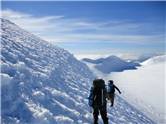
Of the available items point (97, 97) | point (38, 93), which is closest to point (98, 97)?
point (97, 97)

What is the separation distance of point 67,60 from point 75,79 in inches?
309

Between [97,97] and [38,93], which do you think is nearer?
[97,97]

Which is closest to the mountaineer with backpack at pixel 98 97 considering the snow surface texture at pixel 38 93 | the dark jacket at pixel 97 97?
the dark jacket at pixel 97 97

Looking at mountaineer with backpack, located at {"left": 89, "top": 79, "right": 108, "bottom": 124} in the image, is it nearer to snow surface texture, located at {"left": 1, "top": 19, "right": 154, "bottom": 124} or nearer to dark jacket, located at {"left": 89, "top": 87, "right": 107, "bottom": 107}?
dark jacket, located at {"left": 89, "top": 87, "right": 107, "bottom": 107}

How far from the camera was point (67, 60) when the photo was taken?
1794 inches

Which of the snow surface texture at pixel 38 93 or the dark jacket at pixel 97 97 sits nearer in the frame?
the dark jacket at pixel 97 97

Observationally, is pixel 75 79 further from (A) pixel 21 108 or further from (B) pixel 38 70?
(A) pixel 21 108

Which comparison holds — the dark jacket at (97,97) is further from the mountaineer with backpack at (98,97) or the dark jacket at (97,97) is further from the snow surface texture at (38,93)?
the snow surface texture at (38,93)

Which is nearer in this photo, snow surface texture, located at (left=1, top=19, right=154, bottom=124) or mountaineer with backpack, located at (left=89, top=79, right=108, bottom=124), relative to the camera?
mountaineer with backpack, located at (left=89, top=79, right=108, bottom=124)

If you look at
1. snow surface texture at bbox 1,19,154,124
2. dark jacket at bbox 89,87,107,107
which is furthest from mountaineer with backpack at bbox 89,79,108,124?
snow surface texture at bbox 1,19,154,124

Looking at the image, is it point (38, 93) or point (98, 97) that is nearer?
point (98, 97)

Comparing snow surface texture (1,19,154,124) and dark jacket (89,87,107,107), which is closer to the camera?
dark jacket (89,87,107,107)

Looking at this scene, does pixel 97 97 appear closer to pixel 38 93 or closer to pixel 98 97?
pixel 98 97

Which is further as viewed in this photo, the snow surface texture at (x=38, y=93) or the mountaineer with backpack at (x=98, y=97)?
the snow surface texture at (x=38, y=93)
